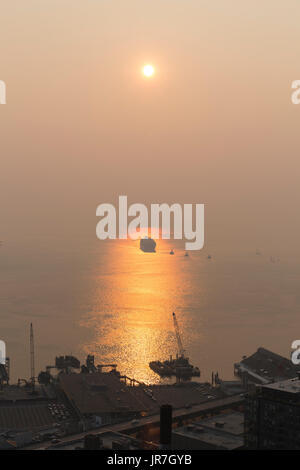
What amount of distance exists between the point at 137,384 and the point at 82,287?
169 feet

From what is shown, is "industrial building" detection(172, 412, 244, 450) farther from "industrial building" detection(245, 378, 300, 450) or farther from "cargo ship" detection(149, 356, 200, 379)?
"cargo ship" detection(149, 356, 200, 379)

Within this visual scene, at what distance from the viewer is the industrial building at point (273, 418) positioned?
22136 millimetres

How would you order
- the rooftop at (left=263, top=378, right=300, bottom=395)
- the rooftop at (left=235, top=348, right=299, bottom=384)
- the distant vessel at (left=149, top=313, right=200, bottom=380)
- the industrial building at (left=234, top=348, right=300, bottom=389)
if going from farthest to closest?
the distant vessel at (left=149, top=313, right=200, bottom=380), the rooftop at (left=235, top=348, right=299, bottom=384), the industrial building at (left=234, top=348, right=300, bottom=389), the rooftop at (left=263, top=378, right=300, bottom=395)

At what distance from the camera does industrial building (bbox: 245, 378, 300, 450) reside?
22136mm

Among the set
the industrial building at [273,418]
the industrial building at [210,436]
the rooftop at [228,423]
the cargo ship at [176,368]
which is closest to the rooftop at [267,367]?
the cargo ship at [176,368]

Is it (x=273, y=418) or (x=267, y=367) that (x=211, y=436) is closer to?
(x=273, y=418)

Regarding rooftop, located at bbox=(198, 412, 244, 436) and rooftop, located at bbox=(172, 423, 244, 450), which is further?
rooftop, located at bbox=(198, 412, 244, 436)

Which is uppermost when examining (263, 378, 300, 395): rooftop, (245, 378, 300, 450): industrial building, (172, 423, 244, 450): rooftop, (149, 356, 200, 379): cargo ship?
(263, 378, 300, 395): rooftop

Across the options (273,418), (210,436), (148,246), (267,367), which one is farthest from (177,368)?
(148,246)

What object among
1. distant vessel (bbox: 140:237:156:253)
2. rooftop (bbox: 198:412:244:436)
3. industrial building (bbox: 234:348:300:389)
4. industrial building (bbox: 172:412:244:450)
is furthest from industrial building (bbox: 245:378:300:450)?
distant vessel (bbox: 140:237:156:253)

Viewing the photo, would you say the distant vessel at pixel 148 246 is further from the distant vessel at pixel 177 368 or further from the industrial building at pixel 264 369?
the distant vessel at pixel 177 368

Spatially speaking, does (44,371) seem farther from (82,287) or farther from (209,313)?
(82,287)

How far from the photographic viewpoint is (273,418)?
22.6m

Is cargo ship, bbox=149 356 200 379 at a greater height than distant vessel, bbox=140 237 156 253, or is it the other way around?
distant vessel, bbox=140 237 156 253
